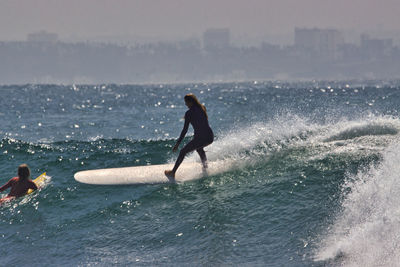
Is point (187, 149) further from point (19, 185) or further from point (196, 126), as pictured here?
point (19, 185)

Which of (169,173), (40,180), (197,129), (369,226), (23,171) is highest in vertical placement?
→ (197,129)

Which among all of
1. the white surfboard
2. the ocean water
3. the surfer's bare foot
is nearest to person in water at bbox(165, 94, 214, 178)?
the surfer's bare foot

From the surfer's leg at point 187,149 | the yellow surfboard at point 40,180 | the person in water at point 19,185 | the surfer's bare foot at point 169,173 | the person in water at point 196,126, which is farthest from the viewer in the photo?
the yellow surfboard at point 40,180

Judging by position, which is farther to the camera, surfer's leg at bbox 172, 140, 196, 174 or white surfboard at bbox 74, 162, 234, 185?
white surfboard at bbox 74, 162, 234, 185

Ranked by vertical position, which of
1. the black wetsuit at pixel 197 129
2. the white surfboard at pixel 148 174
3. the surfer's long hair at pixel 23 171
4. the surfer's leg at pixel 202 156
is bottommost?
the white surfboard at pixel 148 174

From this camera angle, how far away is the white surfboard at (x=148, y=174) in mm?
11203

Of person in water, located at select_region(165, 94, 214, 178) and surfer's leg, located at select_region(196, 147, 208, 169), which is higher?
person in water, located at select_region(165, 94, 214, 178)

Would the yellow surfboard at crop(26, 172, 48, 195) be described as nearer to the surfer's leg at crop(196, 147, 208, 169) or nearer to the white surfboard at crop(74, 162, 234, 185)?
the white surfboard at crop(74, 162, 234, 185)

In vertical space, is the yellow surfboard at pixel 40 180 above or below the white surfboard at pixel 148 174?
below

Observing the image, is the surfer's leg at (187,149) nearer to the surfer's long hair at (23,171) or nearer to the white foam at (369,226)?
the surfer's long hair at (23,171)

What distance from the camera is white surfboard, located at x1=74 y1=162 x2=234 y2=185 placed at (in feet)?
36.8

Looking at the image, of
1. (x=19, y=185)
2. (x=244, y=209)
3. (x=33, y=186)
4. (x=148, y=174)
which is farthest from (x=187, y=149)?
(x=19, y=185)

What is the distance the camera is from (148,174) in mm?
11523

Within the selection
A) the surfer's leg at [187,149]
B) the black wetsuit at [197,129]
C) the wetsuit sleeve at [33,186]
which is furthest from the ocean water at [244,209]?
the black wetsuit at [197,129]
